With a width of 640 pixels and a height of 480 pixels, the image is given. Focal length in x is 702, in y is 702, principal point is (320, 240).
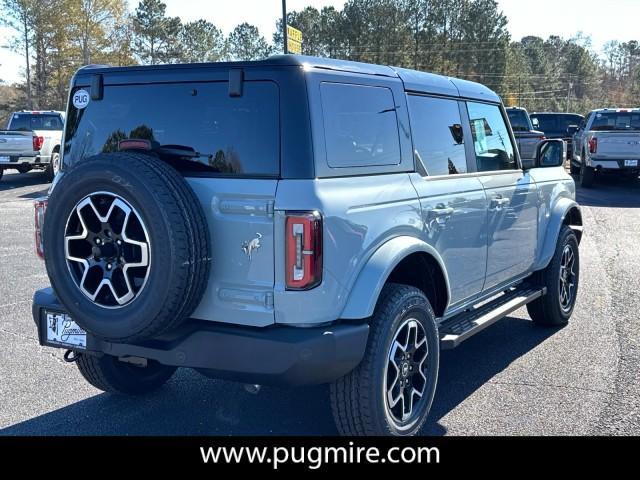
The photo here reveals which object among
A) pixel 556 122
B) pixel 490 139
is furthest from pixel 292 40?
pixel 490 139

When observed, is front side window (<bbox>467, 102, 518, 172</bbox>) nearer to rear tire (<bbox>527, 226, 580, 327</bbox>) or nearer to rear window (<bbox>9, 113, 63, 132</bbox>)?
rear tire (<bbox>527, 226, 580, 327</bbox>)

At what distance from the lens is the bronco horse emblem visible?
3.22 m

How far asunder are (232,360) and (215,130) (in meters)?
1.12

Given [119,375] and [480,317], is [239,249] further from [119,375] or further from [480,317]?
[480,317]

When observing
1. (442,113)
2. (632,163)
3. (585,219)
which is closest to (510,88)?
(632,163)

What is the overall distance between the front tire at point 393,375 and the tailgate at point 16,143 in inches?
650

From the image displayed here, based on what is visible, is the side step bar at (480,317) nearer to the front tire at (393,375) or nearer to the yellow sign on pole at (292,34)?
the front tire at (393,375)

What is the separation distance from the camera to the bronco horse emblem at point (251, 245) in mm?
3217

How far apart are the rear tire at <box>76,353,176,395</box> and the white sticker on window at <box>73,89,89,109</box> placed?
4.79 ft

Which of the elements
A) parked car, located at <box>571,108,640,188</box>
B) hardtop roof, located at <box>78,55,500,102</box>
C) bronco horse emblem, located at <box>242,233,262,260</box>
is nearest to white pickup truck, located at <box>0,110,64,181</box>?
parked car, located at <box>571,108,640,188</box>

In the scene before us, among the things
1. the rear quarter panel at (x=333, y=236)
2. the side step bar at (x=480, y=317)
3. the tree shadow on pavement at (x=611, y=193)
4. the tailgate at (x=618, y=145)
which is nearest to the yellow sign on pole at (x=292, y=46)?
the tailgate at (x=618, y=145)

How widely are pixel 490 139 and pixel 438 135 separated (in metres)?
0.91
